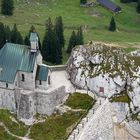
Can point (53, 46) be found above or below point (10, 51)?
below

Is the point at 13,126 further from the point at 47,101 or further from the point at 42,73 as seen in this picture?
the point at 42,73

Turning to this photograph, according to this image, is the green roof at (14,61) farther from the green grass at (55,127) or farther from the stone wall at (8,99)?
the green grass at (55,127)

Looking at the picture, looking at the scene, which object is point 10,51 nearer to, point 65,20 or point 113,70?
point 113,70

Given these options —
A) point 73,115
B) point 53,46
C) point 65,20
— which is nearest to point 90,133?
point 73,115

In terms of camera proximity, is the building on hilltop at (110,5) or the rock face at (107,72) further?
the building on hilltop at (110,5)

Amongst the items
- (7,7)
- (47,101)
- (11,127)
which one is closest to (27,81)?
(47,101)

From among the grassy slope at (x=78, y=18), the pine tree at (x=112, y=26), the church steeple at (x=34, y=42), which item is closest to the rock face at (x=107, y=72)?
the church steeple at (x=34, y=42)
